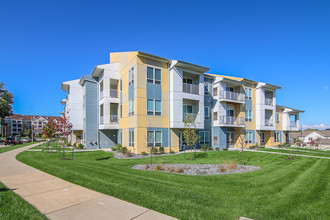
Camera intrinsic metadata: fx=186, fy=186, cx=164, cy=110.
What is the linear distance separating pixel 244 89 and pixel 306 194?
25137 mm

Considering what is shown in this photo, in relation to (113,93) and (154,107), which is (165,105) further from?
(113,93)

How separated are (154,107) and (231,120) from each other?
1276 cm

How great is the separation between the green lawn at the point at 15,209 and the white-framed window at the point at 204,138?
69.1 ft

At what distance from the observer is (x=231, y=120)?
26672 mm

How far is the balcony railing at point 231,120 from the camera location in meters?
25.3

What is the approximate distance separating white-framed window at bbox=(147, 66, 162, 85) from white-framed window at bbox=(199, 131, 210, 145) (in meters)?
9.12

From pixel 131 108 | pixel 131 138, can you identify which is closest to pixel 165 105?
pixel 131 108

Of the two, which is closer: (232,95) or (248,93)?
(232,95)

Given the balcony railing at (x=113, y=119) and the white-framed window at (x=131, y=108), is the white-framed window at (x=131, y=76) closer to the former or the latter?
the white-framed window at (x=131, y=108)

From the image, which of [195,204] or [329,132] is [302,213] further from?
[329,132]

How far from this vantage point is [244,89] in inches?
1153

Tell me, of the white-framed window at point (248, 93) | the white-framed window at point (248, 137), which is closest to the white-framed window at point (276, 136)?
the white-framed window at point (248, 137)

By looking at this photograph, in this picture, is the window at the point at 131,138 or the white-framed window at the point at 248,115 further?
the white-framed window at the point at 248,115

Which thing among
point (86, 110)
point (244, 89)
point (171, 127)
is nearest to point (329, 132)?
point (244, 89)
